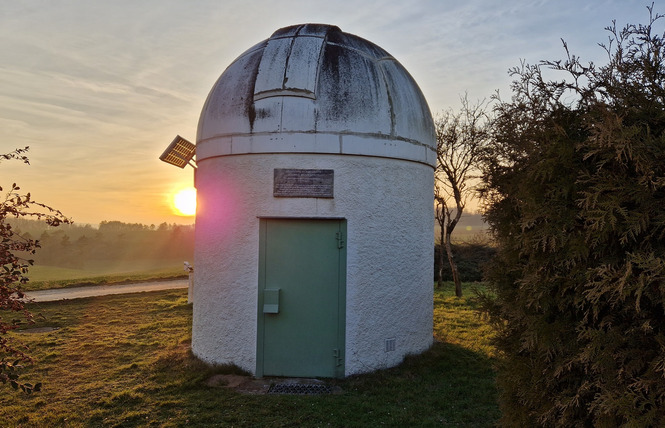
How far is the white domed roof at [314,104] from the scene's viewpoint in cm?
681

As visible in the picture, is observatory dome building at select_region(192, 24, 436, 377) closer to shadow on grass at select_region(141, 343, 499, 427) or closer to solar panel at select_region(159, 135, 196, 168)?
shadow on grass at select_region(141, 343, 499, 427)

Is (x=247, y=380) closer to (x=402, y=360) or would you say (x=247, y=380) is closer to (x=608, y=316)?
(x=402, y=360)

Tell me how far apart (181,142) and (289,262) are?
3.79 meters

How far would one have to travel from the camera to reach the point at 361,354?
680 centimetres

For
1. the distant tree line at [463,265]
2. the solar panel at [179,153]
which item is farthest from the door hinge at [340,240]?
the distant tree line at [463,265]

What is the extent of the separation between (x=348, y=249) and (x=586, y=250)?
3.91m

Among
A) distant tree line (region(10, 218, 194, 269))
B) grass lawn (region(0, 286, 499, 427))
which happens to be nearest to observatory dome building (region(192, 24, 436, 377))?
grass lawn (region(0, 286, 499, 427))

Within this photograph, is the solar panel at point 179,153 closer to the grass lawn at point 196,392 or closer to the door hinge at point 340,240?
the grass lawn at point 196,392

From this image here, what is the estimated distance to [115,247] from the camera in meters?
46.7

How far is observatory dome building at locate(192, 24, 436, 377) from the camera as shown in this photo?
266 inches

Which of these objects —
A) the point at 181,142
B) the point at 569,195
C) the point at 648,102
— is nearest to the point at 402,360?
the point at 569,195

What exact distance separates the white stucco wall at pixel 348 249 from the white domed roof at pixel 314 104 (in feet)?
0.76

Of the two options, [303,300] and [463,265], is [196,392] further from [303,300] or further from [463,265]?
[463,265]

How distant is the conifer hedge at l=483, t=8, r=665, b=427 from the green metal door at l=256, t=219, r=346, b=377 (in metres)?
2.97
